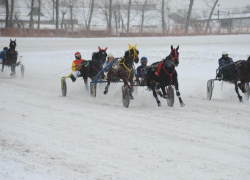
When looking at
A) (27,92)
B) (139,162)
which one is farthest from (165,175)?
(27,92)

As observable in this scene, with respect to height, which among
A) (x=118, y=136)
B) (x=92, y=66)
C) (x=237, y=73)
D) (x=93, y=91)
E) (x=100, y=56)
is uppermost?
(x=100, y=56)

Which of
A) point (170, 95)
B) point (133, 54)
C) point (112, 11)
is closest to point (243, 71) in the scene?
point (170, 95)

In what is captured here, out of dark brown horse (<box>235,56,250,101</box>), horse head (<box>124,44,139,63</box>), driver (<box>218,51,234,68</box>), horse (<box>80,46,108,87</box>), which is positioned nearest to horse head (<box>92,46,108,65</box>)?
horse (<box>80,46,108,87</box>)

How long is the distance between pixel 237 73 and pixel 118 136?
689 centimetres

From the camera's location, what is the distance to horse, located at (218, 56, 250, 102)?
1362 cm

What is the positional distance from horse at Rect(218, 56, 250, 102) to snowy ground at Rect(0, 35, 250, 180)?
24.0 inches

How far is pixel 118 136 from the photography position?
8328mm

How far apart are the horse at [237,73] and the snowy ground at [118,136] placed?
61cm

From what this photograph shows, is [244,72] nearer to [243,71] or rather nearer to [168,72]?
[243,71]

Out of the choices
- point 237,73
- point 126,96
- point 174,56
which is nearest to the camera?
point 174,56

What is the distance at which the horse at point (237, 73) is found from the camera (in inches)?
536

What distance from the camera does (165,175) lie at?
20.1 ft

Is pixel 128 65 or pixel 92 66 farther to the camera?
pixel 92 66

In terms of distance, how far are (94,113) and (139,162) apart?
444cm
